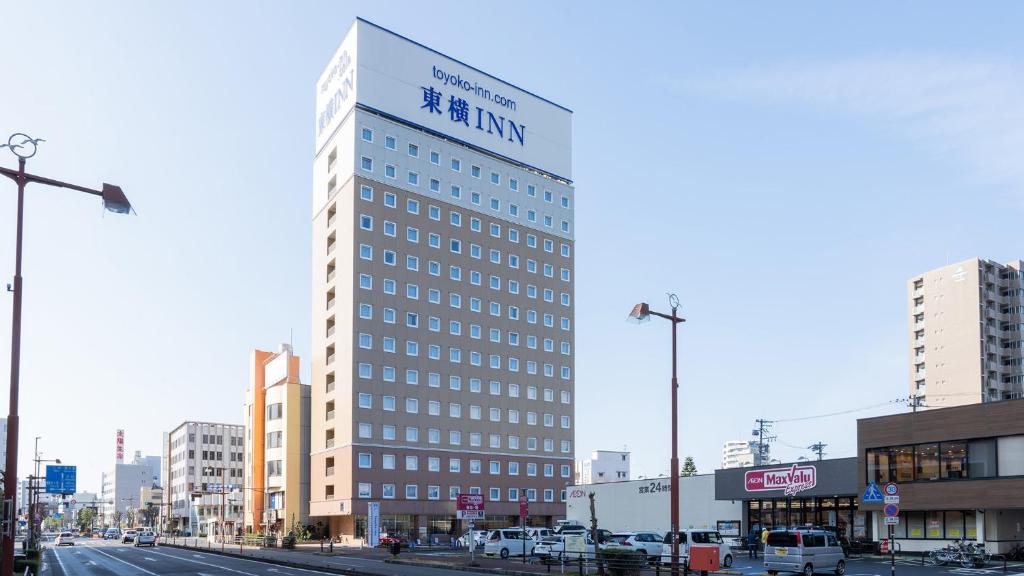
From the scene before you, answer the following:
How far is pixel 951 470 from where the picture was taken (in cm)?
4781

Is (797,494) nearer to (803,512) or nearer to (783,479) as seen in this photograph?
(783,479)

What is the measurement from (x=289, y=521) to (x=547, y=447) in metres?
29.8

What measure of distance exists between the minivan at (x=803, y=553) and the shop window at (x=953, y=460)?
497 inches

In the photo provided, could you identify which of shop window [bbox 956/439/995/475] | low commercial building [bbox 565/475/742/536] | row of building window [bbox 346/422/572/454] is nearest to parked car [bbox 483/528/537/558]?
low commercial building [bbox 565/475/742/536]

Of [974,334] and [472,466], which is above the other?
[974,334]

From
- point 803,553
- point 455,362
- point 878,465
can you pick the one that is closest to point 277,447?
point 455,362

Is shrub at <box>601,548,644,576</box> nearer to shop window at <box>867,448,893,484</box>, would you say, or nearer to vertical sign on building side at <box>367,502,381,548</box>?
shop window at <box>867,448,893,484</box>

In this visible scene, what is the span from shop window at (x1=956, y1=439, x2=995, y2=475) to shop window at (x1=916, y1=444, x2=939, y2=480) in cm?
204

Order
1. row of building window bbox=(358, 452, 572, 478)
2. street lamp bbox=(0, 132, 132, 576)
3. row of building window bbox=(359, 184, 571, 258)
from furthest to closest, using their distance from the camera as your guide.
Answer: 1. row of building window bbox=(359, 184, 571, 258)
2. row of building window bbox=(358, 452, 572, 478)
3. street lamp bbox=(0, 132, 132, 576)

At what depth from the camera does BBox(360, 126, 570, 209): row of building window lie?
93.1 metres

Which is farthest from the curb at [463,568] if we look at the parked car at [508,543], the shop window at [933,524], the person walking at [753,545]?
the shop window at [933,524]

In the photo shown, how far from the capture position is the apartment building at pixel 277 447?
98125 mm

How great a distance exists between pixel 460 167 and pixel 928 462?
205 ft

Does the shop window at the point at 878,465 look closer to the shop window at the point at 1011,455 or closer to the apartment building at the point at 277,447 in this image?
the shop window at the point at 1011,455
